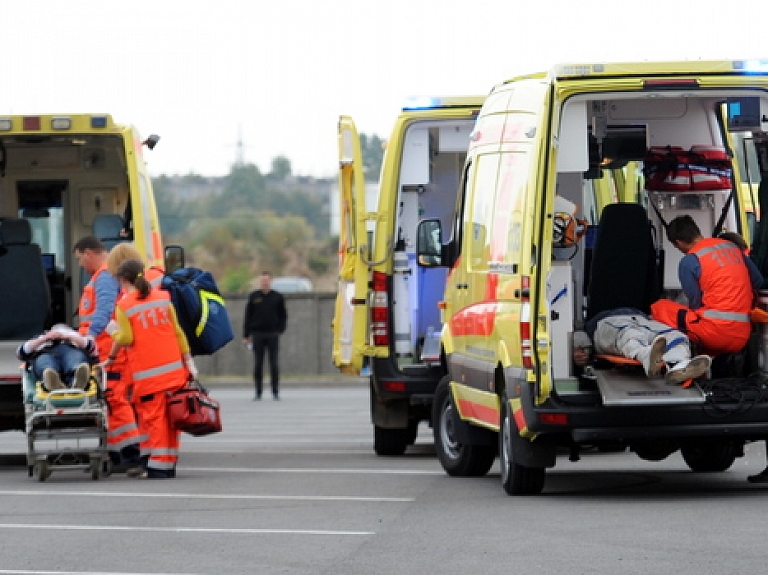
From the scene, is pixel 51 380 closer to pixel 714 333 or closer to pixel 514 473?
pixel 514 473

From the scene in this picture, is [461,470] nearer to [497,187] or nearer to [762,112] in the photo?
[497,187]

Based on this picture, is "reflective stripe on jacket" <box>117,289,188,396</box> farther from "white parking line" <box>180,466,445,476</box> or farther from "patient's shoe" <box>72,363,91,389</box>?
"white parking line" <box>180,466,445,476</box>

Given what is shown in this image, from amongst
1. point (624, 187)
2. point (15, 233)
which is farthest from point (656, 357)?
point (15, 233)

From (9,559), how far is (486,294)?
4.13 m

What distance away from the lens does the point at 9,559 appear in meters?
9.34

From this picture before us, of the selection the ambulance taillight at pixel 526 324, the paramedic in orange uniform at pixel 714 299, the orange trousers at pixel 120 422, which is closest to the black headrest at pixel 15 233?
the orange trousers at pixel 120 422

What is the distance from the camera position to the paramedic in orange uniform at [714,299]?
40.1ft

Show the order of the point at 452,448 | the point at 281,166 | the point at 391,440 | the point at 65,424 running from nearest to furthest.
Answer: the point at 452,448 → the point at 65,424 → the point at 391,440 → the point at 281,166

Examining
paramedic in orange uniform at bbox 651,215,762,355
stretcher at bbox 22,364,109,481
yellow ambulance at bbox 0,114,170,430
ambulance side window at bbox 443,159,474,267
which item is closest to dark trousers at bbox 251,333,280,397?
yellow ambulance at bbox 0,114,170,430

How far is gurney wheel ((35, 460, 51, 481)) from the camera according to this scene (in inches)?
550

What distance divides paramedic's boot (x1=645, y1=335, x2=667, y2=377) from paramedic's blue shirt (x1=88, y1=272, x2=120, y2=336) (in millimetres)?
4923

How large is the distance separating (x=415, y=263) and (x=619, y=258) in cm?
308

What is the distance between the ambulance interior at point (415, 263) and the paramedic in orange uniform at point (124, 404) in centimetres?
217

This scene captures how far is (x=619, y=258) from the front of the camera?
43.1 feet
